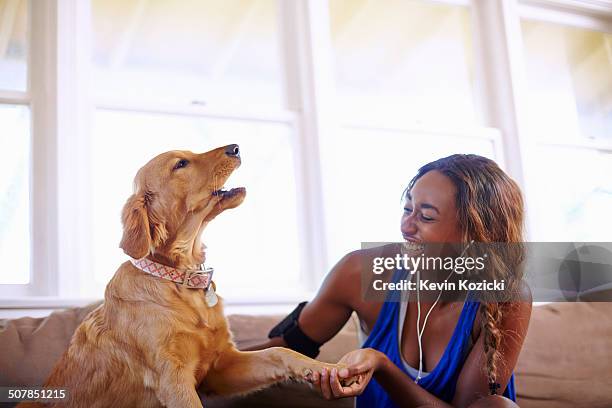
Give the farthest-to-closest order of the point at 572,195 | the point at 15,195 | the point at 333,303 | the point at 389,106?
the point at 389,106 < the point at 572,195 < the point at 15,195 < the point at 333,303

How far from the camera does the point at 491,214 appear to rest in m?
1.32

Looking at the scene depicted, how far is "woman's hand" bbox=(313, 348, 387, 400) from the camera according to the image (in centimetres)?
109

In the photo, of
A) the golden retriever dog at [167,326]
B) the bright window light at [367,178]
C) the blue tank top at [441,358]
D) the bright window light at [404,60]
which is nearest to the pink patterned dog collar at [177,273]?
the golden retriever dog at [167,326]

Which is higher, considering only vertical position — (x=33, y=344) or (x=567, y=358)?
(x=33, y=344)

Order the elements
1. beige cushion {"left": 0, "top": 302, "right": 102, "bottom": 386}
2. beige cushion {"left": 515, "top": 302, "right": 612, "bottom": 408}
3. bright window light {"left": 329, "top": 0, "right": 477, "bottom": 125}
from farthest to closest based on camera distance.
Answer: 1. bright window light {"left": 329, "top": 0, "right": 477, "bottom": 125}
2. beige cushion {"left": 515, "top": 302, "right": 612, "bottom": 408}
3. beige cushion {"left": 0, "top": 302, "right": 102, "bottom": 386}

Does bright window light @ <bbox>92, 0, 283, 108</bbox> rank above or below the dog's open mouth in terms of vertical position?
above

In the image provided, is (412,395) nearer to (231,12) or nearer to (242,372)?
(242,372)

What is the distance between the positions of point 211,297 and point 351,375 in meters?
0.28

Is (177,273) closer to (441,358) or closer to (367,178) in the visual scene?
(441,358)

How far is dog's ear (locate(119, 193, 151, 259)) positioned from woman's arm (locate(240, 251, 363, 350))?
428 millimetres

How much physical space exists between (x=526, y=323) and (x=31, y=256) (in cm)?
116

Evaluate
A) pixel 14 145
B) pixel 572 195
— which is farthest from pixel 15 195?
pixel 572 195

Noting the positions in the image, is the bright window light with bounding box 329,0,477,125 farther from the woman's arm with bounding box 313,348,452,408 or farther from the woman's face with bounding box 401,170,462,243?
the woman's arm with bounding box 313,348,452,408

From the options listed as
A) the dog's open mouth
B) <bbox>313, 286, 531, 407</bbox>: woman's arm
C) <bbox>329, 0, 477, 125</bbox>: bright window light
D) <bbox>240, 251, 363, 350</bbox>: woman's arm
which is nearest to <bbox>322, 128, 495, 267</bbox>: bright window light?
<bbox>329, 0, 477, 125</bbox>: bright window light
